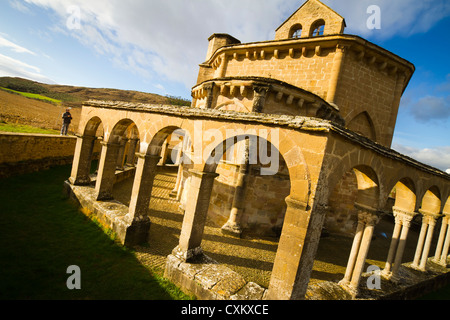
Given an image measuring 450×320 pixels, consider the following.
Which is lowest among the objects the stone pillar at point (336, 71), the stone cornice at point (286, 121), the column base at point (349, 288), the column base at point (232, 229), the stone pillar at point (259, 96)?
the column base at point (232, 229)

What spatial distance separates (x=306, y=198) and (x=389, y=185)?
8.59ft

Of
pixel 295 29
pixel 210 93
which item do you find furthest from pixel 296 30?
pixel 210 93

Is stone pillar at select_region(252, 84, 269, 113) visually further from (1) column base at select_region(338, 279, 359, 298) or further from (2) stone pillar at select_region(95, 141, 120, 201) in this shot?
(1) column base at select_region(338, 279, 359, 298)

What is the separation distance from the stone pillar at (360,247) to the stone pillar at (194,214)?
350 cm

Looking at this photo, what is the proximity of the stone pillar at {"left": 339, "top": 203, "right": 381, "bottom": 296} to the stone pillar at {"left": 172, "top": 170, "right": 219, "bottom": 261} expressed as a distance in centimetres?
350

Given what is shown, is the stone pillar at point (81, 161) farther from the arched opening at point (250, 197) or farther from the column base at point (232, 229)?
the column base at point (232, 229)

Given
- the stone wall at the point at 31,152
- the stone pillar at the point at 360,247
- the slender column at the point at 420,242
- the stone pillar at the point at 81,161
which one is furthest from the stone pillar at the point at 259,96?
the stone wall at the point at 31,152

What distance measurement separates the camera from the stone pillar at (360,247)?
483cm

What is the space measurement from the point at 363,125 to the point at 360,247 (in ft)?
25.0

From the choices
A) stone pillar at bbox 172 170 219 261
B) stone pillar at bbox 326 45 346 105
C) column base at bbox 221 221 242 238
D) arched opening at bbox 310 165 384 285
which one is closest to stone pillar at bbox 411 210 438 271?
arched opening at bbox 310 165 384 285

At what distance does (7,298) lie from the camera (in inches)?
134

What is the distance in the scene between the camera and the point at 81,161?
8.07 metres

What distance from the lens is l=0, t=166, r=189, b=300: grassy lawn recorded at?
12.5ft

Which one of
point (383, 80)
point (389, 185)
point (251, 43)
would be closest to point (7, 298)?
point (389, 185)
